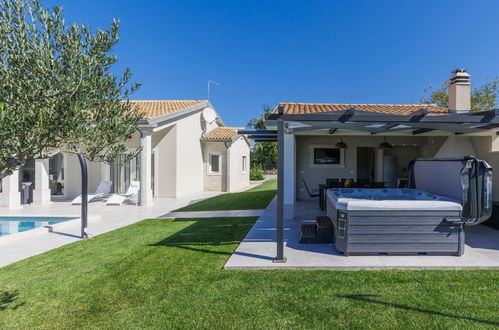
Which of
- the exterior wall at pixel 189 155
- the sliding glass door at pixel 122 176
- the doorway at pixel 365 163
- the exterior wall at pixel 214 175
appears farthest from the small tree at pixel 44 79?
the exterior wall at pixel 214 175

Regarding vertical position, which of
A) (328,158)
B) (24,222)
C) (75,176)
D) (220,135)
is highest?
(220,135)

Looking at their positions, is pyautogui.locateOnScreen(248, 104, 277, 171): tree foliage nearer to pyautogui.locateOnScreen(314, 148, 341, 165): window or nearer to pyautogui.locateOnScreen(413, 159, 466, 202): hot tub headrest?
pyautogui.locateOnScreen(314, 148, 341, 165): window

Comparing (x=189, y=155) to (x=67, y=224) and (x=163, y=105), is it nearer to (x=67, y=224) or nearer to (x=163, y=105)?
(x=163, y=105)

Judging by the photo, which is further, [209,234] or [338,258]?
[209,234]

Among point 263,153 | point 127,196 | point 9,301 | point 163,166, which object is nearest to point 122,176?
point 127,196

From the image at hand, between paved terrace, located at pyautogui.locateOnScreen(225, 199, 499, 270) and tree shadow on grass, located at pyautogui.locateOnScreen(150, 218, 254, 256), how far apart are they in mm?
603

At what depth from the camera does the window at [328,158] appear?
15242 millimetres

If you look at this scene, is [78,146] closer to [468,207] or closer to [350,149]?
[468,207]

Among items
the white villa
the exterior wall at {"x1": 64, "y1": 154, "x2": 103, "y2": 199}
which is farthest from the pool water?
the exterior wall at {"x1": 64, "y1": 154, "x2": 103, "y2": 199}

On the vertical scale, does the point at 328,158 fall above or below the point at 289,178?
above

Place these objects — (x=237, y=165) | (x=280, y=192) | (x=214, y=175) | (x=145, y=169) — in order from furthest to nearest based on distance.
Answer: (x=237, y=165), (x=214, y=175), (x=145, y=169), (x=280, y=192)

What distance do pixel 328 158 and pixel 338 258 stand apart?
9.44 meters

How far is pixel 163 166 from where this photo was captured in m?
18.5

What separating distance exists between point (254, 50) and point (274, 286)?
3225cm
